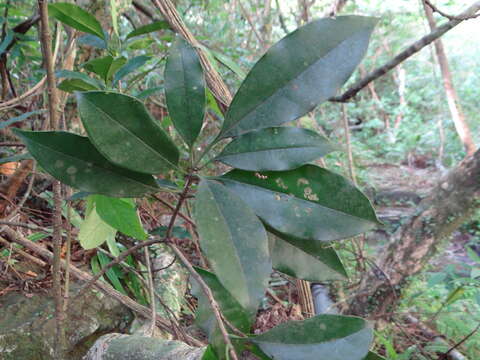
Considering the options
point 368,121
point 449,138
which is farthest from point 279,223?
point 368,121

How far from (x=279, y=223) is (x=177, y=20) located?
34 centimetres

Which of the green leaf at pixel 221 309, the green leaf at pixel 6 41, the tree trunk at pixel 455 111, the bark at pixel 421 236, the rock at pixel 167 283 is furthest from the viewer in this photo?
the tree trunk at pixel 455 111

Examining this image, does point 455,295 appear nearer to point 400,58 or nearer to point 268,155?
point 400,58

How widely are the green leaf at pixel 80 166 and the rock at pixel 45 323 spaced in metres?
0.58

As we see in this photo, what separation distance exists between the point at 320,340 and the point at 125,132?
0.21m

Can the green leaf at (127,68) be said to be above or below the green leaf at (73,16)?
below

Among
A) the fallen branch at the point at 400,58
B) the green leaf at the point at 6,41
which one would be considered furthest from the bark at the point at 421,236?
the green leaf at the point at 6,41

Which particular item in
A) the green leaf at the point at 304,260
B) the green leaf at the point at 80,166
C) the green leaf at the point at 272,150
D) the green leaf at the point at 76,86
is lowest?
the green leaf at the point at 304,260

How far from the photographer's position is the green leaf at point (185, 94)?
280 millimetres

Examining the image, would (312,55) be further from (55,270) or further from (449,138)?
(449,138)

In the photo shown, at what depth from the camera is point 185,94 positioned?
0.28 meters

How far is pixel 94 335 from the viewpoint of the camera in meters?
0.77

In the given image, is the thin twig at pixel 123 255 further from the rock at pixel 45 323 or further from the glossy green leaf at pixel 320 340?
the rock at pixel 45 323

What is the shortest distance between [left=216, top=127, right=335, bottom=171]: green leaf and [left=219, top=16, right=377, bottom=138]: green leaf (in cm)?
2
